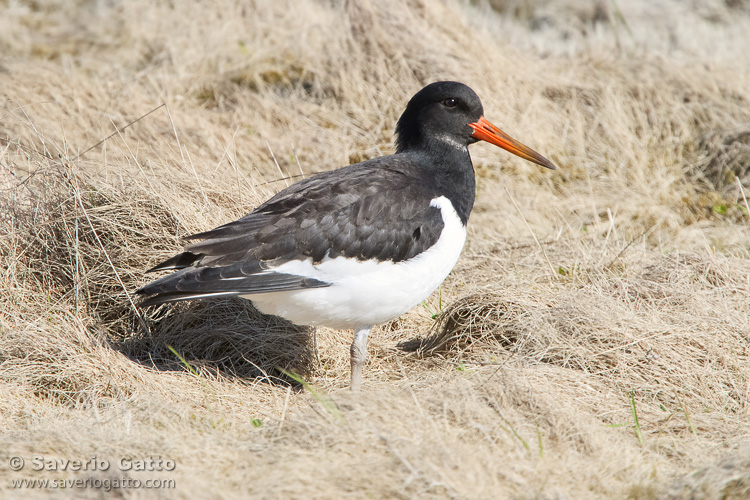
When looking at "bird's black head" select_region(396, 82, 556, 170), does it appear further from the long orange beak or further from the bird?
the bird

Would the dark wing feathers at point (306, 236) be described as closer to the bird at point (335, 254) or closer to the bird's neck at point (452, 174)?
the bird at point (335, 254)

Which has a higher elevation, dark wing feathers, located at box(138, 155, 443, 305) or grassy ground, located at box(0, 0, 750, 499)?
dark wing feathers, located at box(138, 155, 443, 305)

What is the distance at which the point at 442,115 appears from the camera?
4777 mm

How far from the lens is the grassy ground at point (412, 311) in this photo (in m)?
3.22

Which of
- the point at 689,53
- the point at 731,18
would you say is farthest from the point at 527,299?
the point at 731,18

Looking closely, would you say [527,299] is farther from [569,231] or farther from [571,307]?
[569,231]

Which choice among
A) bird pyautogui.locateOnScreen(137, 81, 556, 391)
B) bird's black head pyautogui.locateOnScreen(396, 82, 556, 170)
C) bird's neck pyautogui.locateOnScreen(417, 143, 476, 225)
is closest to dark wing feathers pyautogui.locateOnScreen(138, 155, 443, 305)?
bird pyautogui.locateOnScreen(137, 81, 556, 391)

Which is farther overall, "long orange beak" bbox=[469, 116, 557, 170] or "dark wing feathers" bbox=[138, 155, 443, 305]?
"long orange beak" bbox=[469, 116, 557, 170]

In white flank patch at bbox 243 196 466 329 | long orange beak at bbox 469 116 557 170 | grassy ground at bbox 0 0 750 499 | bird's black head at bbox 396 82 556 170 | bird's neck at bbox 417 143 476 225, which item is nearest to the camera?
grassy ground at bbox 0 0 750 499

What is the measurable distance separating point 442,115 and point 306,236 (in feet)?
4.48

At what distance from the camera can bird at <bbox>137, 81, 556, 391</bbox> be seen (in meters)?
3.94

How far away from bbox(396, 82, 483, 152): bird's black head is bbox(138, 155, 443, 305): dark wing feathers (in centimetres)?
62

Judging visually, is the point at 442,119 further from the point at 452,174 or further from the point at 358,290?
the point at 358,290

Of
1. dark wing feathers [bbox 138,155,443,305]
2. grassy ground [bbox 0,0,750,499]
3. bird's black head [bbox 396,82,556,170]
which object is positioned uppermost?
bird's black head [bbox 396,82,556,170]
